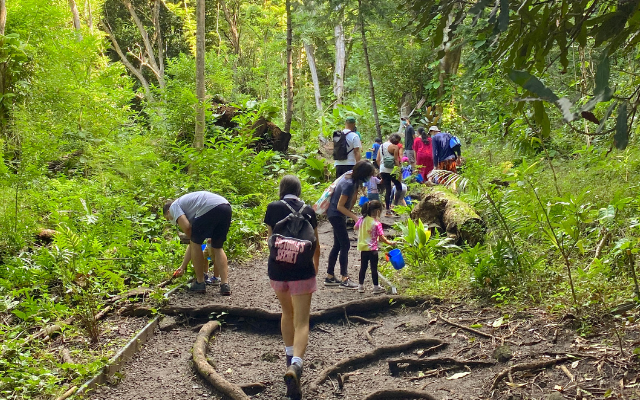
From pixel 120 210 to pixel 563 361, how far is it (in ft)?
25.0

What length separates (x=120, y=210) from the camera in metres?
9.41

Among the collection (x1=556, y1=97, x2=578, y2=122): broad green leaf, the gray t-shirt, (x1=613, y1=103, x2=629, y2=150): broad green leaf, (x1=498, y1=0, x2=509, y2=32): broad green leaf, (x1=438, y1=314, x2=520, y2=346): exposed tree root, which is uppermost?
(x1=498, y1=0, x2=509, y2=32): broad green leaf

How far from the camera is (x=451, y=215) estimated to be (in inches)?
376

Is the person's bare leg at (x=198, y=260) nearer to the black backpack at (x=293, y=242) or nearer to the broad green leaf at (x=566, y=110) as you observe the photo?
A: the black backpack at (x=293, y=242)

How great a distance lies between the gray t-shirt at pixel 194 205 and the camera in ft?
23.6

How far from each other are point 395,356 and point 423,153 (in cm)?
823

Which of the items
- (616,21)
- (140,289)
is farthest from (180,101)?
(616,21)

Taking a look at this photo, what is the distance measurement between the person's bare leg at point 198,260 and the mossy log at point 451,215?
13.9 ft

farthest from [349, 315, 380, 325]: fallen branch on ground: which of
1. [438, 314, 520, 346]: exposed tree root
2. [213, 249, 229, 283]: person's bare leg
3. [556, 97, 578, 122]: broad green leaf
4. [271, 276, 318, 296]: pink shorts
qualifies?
[556, 97, 578, 122]: broad green leaf

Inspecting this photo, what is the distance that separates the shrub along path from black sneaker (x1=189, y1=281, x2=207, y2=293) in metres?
0.11

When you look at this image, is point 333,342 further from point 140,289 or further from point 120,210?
point 120,210

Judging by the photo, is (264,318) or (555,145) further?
(555,145)

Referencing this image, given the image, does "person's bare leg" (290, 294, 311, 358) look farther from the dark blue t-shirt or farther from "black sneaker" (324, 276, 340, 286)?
"black sneaker" (324, 276, 340, 286)

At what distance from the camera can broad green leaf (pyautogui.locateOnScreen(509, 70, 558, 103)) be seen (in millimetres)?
1872
